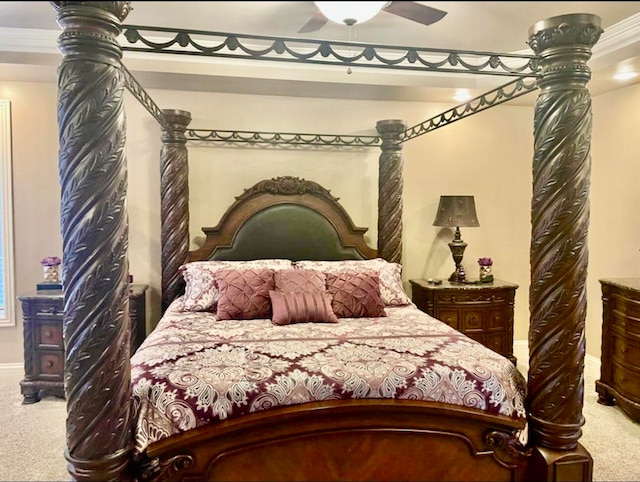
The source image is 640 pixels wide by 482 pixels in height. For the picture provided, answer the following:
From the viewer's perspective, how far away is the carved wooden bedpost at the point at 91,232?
1.62m

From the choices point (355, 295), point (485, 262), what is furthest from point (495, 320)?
point (355, 295)

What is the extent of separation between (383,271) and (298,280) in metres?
0.82

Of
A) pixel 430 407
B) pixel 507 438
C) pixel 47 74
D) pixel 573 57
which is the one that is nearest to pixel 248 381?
pixel 430 407

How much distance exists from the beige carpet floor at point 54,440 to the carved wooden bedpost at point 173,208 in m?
1.16

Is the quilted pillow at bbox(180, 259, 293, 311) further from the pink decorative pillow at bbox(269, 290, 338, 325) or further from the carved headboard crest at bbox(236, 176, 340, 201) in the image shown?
the carved headboard crest at bbox(236, 176, 340, 201)

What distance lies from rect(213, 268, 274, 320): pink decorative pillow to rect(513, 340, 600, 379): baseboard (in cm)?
276

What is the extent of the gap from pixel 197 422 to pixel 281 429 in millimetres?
350

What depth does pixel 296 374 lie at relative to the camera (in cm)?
204

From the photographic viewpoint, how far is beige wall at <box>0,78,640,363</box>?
4.04m

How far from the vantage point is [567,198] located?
2008 mm

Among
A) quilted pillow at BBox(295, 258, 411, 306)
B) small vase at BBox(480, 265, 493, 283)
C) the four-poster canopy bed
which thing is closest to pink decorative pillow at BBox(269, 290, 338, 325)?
the four-poster canopy bed

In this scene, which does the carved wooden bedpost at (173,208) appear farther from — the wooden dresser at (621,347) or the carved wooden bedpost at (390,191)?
the wooden dresser at (621,347)

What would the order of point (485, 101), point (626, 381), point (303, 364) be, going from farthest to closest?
point (626, 381) → point (485, 101) → point (303, 364)

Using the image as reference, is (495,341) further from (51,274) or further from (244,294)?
(51,274)
